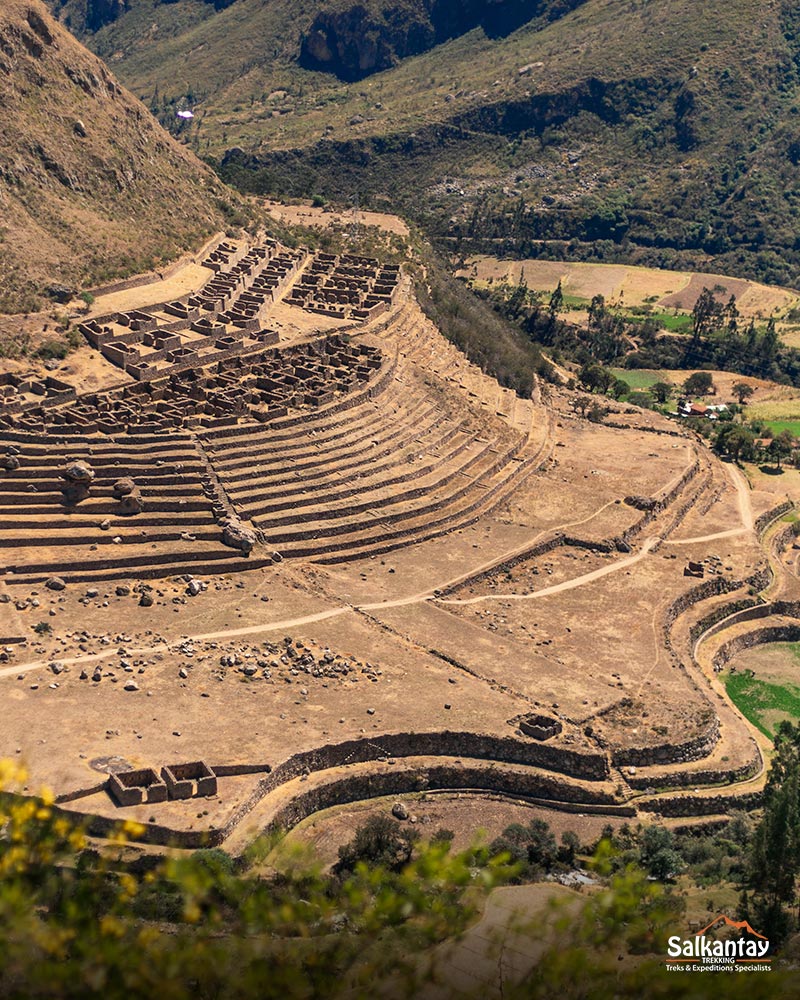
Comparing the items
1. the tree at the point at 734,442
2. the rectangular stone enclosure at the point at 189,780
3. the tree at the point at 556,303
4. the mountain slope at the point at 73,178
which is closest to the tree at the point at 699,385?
the tree at the point at 556,303

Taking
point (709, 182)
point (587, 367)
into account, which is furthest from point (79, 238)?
point (709, 182)

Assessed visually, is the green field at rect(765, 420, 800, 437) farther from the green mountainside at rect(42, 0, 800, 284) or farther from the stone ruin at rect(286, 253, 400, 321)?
the green mountainside at rect(42, 0, 800, 284)

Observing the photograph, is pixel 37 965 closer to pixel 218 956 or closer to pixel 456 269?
pixel 218 956

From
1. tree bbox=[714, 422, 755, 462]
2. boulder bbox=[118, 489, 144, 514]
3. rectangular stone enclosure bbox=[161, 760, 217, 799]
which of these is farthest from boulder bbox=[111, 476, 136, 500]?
tree bbox=[714, 422, 755, 462]

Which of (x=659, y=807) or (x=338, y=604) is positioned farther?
(x=338, y=604)

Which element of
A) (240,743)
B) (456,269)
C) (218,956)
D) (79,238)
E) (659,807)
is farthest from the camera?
(456,269)

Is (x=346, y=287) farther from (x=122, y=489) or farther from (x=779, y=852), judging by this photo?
(x=779, y=852)

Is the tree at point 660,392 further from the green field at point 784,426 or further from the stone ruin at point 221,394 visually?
the stone ruin at point 221,394
